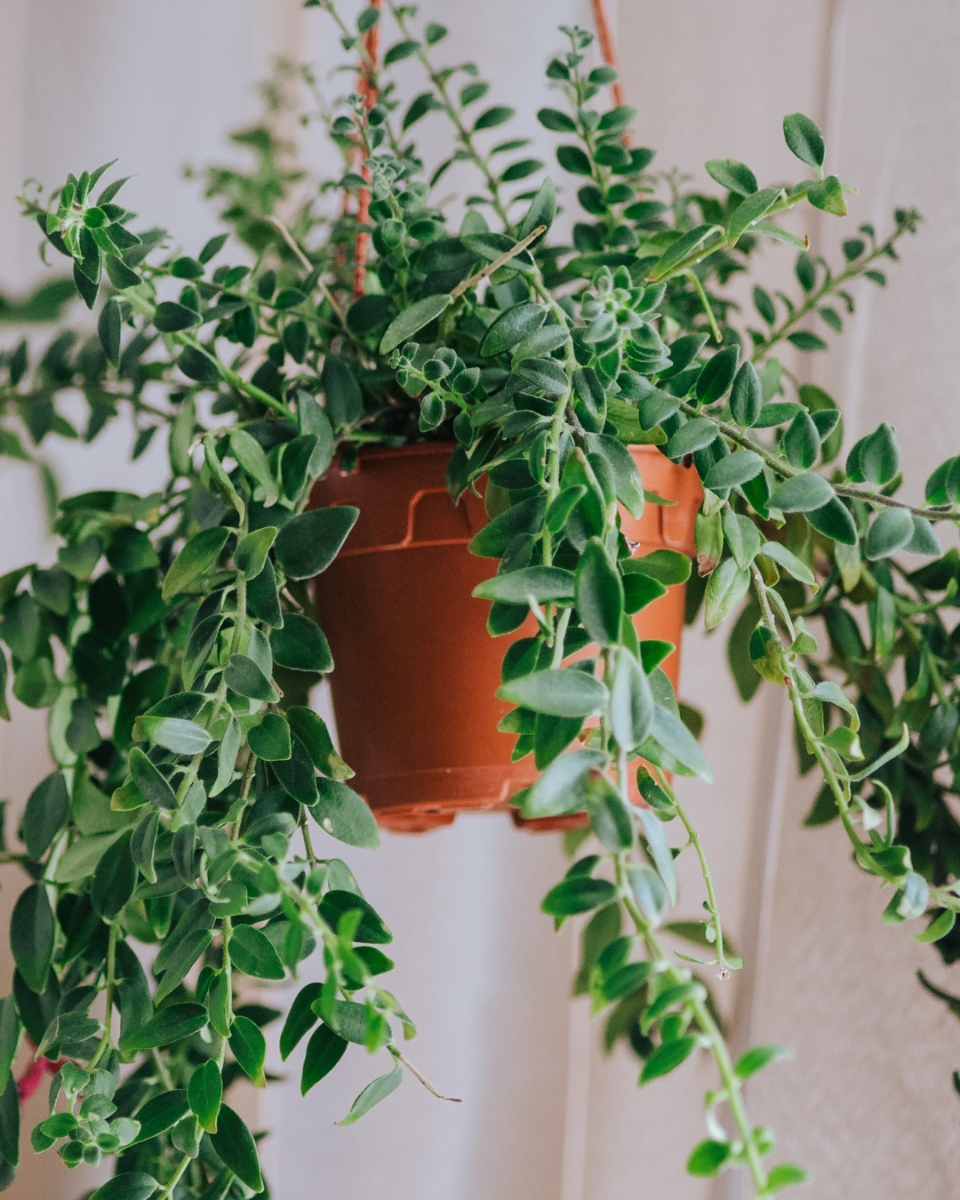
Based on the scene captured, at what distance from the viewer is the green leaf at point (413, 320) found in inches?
19.8

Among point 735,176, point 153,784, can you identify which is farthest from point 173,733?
point 735,176

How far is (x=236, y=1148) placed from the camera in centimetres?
44

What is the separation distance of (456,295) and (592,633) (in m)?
0.24

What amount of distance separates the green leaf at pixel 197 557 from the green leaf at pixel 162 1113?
23 cm

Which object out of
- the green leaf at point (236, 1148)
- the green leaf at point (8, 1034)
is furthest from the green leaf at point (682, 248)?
the green leaf at point (8, 1034)

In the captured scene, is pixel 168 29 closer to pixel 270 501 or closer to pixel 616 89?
pixel 616 89

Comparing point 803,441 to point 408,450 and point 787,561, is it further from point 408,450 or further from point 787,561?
point 408,450

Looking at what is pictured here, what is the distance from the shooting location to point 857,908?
863 millimetres

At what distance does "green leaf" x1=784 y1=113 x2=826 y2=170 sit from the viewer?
17.9 inches

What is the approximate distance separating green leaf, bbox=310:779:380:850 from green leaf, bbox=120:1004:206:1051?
0.09 meters

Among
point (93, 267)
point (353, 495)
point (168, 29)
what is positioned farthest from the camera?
point (168, 29)

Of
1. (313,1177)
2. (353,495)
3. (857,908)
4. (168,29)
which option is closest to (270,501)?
(353,495)

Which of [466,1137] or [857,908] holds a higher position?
[857,908]

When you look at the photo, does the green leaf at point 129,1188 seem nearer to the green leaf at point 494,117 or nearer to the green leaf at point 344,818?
the green leaf at point 344,818
